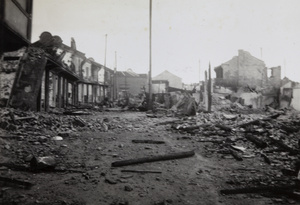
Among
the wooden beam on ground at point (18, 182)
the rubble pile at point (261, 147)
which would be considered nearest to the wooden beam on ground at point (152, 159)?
the rubble pile at point (261, 147)

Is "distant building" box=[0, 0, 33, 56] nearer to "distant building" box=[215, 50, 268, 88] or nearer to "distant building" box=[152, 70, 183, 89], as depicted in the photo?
"distant building" box=[215, 50, 268, 88]

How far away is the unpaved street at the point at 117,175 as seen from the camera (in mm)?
2730

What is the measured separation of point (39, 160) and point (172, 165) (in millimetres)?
2378

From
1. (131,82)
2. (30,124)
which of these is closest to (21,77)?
(30,124)

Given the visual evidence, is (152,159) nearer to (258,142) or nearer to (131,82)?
(258,142)

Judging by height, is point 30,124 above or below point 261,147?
above

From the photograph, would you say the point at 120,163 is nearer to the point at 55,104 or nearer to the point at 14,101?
the point at 14,101

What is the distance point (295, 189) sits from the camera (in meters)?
2.96

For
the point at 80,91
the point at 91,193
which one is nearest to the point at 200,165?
the point at 91,193

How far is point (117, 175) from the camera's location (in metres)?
3.46

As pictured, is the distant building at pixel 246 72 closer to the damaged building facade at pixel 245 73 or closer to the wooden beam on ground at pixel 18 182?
the damaged building facade at pixel 245 73

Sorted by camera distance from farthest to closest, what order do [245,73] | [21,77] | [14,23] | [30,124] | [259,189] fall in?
[245,73] < [21,77] < [30,124] < [14,23] < [259,189]

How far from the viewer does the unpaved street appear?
8.96 feet

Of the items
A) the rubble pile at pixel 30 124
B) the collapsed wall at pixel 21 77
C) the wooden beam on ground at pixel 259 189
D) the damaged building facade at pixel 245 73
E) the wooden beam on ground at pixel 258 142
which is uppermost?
the damaged building facade at pixel 245 73
